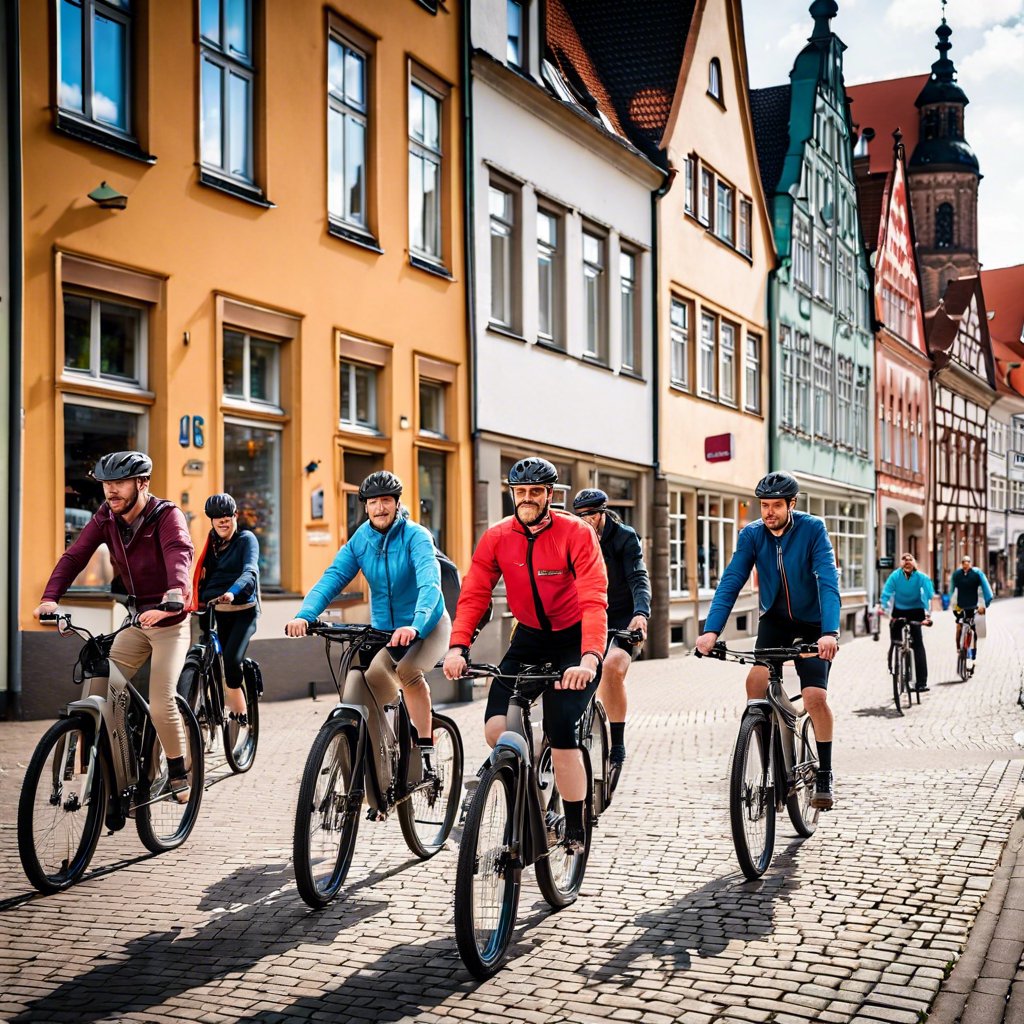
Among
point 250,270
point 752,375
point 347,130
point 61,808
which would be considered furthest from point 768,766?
point 752,375

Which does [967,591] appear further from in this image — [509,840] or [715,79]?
[509,840]

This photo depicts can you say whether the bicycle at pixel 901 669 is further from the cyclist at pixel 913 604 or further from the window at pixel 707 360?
the window at pixel 707 360

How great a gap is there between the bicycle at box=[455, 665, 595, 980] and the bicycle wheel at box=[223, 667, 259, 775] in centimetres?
420

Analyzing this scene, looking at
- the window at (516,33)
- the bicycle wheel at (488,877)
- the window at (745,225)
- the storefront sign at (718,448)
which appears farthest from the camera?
the window at (745,225)

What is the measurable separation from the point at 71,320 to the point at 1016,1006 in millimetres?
10084

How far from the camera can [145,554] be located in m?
7.29

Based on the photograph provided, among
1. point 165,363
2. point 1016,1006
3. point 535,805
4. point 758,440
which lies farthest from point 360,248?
point 758,440

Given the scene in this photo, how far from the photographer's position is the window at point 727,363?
1131 inches

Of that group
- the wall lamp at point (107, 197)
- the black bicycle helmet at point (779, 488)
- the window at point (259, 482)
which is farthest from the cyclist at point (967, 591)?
the black bicycle helmet at point (779, 488)

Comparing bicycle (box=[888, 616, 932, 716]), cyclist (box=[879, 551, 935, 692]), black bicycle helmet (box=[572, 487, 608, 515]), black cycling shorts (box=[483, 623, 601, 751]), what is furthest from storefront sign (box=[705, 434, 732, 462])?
black cycling shorts (box=[483, 623, 601, 751])

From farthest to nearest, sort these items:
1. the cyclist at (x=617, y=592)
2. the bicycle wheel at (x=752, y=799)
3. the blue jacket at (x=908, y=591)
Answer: the blue jacket at (x=908, y=591) → the cyclist at (x=617, y=592) → the bicycle wheel at (x=752, y=799)

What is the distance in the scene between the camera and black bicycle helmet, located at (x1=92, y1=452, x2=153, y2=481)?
276 inches

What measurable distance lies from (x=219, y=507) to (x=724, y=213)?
20816mm

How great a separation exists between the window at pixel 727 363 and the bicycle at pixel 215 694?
19580 millimetres
